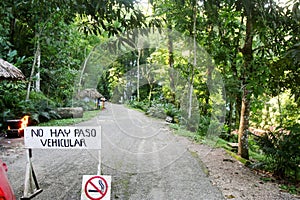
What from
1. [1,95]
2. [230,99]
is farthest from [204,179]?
[1,95]

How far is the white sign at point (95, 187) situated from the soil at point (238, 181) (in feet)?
5.35

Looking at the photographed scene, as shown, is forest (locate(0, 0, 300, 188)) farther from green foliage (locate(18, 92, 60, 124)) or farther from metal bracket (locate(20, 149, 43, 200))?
metal bracket (locate(20, 149, 43, 200))

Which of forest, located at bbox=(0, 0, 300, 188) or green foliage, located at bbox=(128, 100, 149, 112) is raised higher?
forest, located at bbox=(0, 0, 300, 188)

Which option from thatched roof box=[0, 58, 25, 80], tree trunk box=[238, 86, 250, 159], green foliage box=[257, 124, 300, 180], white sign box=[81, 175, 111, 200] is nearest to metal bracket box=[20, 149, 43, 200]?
white sign box=[81, 175, 111, 200]

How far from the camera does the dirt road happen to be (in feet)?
10.7

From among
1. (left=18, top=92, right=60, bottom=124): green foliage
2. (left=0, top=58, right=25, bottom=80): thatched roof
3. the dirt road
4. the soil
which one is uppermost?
(left=0, top=58, right=25, bottom=80): thatched roof

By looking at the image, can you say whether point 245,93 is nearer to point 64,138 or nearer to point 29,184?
point 64,138

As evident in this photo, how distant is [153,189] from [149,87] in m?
1.65

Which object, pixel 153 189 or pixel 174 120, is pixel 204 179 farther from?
pixel 174 120

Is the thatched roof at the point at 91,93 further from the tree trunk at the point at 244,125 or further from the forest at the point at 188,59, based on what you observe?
the tree trunk at the point at 244,125

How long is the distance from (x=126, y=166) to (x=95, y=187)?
2161 millimetres

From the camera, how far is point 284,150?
13.7 feet

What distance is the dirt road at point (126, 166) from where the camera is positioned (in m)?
3.27

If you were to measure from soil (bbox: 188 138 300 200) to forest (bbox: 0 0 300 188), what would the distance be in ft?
1.44
